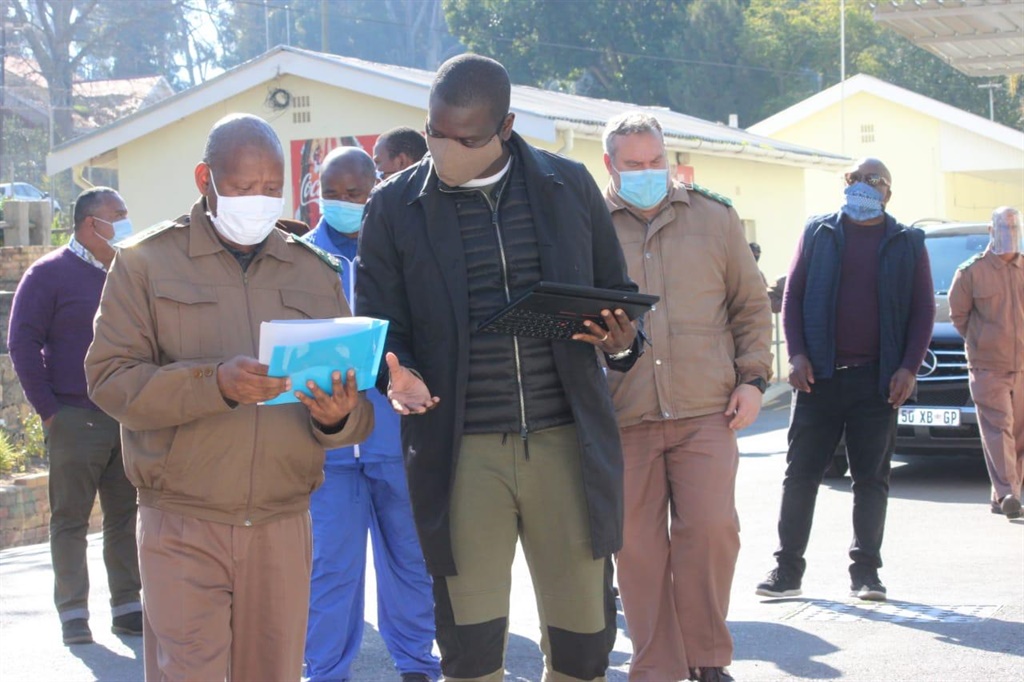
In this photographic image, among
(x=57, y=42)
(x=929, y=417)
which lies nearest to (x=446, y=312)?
(x=929, y=417)

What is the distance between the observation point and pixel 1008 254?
413 inches

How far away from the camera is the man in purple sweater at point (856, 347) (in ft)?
24.5

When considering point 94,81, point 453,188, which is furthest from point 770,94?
point 453,188

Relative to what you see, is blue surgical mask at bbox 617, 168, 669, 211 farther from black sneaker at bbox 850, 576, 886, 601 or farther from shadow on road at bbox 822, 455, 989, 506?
shadow on road at bbox 822, 455, 989, 506

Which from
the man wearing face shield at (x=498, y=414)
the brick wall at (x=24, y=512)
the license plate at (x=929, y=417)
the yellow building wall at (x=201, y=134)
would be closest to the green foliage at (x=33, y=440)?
the brick wall at (x=24, y=512)

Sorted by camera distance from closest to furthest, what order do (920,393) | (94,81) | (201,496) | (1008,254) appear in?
(201,496) < (1008,254) < (920,393) < (94,81)

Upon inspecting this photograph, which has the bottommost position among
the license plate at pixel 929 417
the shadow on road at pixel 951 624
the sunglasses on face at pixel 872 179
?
the shadow on road at pixel 951 624

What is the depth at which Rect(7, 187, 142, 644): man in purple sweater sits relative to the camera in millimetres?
7211

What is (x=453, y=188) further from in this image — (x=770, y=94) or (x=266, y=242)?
(x=770, y=94)

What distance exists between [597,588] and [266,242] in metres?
1.43

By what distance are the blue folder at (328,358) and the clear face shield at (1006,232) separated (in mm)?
7698

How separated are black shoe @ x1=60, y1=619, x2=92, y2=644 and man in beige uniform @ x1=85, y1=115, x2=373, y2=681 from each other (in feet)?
10.7

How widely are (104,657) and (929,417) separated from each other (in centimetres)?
723

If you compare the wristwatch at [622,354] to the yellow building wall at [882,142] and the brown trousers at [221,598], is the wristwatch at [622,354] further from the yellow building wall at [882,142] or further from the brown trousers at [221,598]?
the yellow building wall at [882,142]
